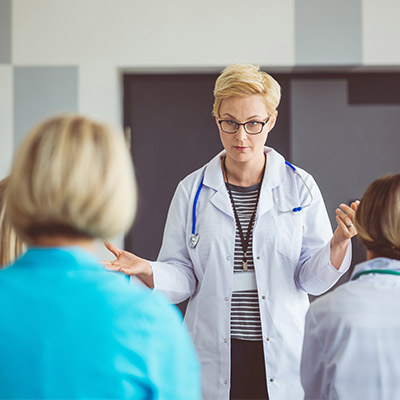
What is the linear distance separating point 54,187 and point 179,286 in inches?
46.5

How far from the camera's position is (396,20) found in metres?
3.10

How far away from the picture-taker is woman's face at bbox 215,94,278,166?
1.84m

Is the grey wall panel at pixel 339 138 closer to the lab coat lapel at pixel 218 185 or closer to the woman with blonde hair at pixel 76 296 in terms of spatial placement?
the lab coat lapel at pixel 218 185

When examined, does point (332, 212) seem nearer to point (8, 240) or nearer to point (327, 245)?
point (327, 245)

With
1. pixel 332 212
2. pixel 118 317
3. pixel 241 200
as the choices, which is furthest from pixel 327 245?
pixel 332 212

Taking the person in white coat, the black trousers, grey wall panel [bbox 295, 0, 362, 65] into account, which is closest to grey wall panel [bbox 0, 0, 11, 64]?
grey wall panel [bbox 295, 0, 362, 65]

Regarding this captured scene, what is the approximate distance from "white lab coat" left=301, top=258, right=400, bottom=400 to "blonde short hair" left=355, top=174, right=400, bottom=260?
0.03 metres

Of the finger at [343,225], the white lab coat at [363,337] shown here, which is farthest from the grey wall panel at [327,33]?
the white lab coat at [363,337]

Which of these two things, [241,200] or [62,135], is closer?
[62,135]

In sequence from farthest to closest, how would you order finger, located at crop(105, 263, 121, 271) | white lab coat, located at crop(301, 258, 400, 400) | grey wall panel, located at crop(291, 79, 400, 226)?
grey wall panel, located at crop(291, 79, 400, 226), finger, located at crop(105, 263, 121, 271), white lab coat, located at crop(301, 258, 400, 400)

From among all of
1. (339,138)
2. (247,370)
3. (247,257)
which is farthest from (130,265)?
(339,138)

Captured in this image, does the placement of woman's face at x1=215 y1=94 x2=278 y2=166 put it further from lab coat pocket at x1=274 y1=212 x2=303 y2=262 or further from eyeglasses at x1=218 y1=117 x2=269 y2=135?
lab coat pocket at x1=274 y1=212 x2=303 y2=262

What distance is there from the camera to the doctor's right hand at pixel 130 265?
1.73m

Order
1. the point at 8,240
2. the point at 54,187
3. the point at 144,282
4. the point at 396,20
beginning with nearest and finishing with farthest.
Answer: the point at 54,187, the point at 8,240, the point at 144,282, the point at 396,20
